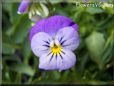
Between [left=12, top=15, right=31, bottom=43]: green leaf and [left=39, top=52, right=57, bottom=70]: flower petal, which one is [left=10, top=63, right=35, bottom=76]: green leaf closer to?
[left=12, top=15, right=31, bottom=43]: green leaf

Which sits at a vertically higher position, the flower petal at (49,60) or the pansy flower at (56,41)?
the pansy flower at (56,41)

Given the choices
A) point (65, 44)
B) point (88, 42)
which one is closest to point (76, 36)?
point (65, 44)

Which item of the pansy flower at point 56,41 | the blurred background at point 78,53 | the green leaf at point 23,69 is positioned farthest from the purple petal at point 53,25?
the green leaf at point 23,69

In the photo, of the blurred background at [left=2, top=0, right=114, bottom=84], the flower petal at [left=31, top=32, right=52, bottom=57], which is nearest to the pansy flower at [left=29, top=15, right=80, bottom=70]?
the flower petal at [left=31, top=32, right=52, bottom=57]

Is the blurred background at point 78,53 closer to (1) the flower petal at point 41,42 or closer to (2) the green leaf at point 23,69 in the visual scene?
(2) the green leaf at point 23,69

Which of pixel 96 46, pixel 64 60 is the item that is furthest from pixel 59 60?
pixel 96 46

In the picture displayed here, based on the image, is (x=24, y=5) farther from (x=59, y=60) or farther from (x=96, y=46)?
(x=96, y=46)

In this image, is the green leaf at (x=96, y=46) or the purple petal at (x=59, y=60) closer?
the purple petal at (x=59, y=60)
